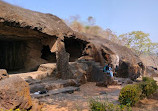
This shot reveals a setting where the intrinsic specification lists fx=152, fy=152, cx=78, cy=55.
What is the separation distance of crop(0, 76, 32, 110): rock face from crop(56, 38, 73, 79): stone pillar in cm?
560

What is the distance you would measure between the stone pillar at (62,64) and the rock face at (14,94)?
18.4 ft

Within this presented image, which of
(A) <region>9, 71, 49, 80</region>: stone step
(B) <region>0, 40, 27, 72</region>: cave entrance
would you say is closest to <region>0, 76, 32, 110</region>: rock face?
(A) <region>9, 71, 49, 80</region>: stone step

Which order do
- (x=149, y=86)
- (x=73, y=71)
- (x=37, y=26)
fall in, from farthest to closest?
(x=73, y=71)
(x=37, y=26)
(x=149, y=86)

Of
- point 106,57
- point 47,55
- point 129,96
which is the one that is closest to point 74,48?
point 47,55

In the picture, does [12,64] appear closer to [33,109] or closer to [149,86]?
[33,109]

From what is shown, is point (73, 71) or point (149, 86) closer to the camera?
point (149, 86)

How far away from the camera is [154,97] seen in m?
6.73

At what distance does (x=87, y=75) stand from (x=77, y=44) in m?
3.94

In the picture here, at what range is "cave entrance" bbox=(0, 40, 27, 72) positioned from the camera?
469 inches

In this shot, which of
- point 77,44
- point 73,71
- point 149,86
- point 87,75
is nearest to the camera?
point 149,86

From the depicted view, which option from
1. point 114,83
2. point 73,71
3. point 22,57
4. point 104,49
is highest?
point 104,49

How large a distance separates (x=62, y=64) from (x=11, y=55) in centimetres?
489

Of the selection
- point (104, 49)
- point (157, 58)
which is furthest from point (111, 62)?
point (157, 58)

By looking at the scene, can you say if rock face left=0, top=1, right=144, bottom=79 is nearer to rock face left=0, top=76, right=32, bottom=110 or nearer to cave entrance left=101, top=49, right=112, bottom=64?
cave entrance left=101, top=49, right=112, bottom=64
